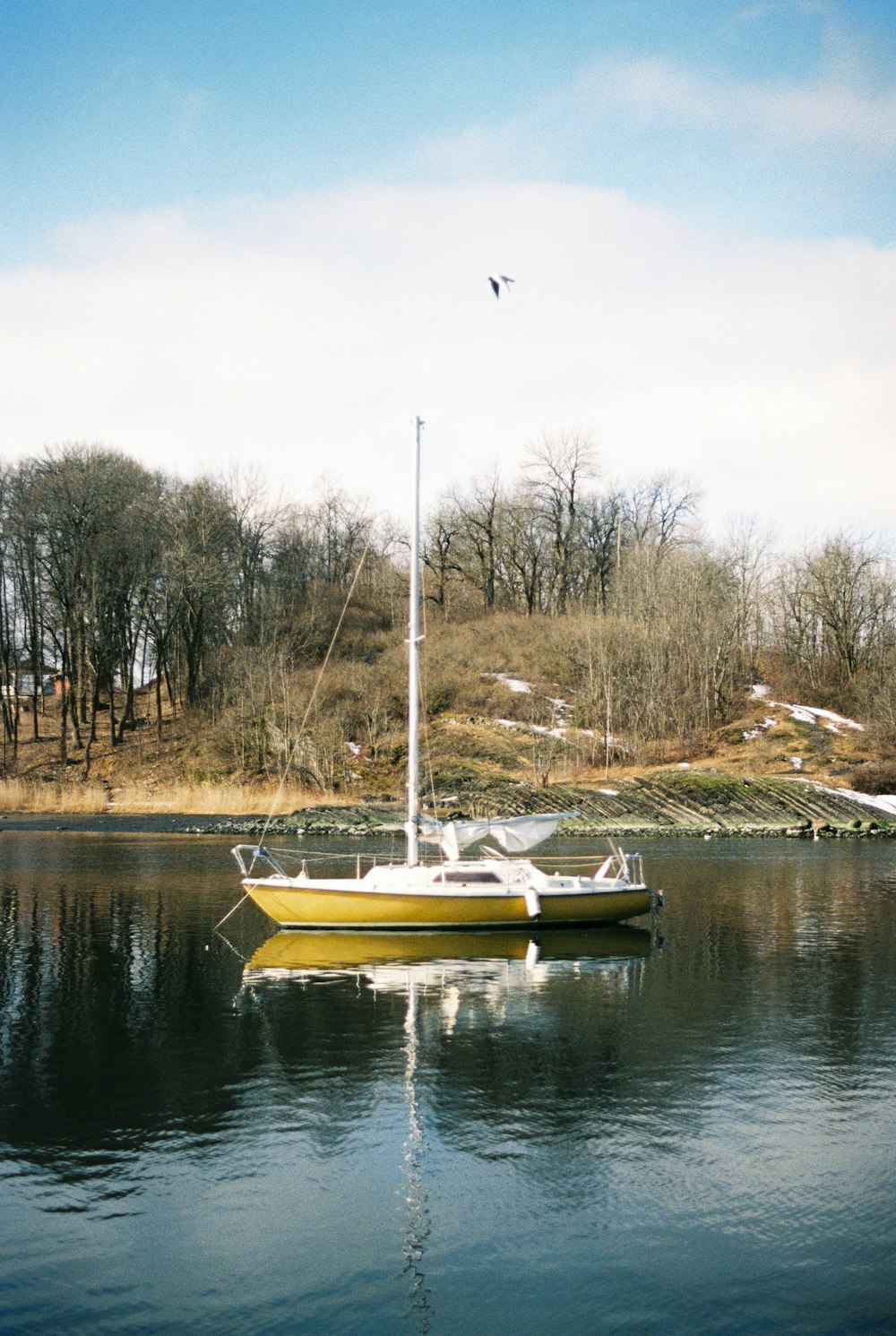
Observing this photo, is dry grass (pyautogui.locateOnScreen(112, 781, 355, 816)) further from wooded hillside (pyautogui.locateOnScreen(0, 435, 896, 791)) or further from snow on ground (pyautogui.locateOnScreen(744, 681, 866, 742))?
snow on ground (pyautogui.locateOnScreen(744, 681, 866, 742))

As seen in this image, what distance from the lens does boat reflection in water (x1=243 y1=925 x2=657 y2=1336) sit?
68.6ft

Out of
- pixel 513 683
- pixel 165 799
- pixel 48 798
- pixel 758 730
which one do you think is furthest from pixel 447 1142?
pixel 513 683

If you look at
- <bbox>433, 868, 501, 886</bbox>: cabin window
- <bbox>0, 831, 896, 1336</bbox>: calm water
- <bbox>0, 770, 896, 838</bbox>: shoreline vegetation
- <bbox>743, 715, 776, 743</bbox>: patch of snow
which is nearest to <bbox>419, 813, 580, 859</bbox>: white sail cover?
<bbox>433, 868, 501, 886</bbox>: cabin window

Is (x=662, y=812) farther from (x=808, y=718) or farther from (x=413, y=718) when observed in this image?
(x=413, y=718)

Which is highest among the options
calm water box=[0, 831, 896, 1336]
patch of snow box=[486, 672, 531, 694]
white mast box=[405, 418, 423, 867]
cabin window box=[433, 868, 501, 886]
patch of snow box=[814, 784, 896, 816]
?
patch of snow box=[486, 672, 531, 694]

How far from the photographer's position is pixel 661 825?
187ft

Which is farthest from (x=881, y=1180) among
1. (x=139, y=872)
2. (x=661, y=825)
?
(x=661, y=825)

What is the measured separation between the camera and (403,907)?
26625 mm

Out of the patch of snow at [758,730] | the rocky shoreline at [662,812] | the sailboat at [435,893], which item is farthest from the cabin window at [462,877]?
the patch of snow at [758,730]

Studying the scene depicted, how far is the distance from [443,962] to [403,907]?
7.53ft

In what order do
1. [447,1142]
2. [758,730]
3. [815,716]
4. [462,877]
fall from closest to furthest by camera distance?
[447,1142]
[462,877]
[758,730]
[815,716]

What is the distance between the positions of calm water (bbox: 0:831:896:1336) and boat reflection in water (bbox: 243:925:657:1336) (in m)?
0.13

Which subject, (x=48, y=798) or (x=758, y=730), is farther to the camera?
(x=758, y=730)

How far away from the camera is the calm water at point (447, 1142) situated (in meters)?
9.66
